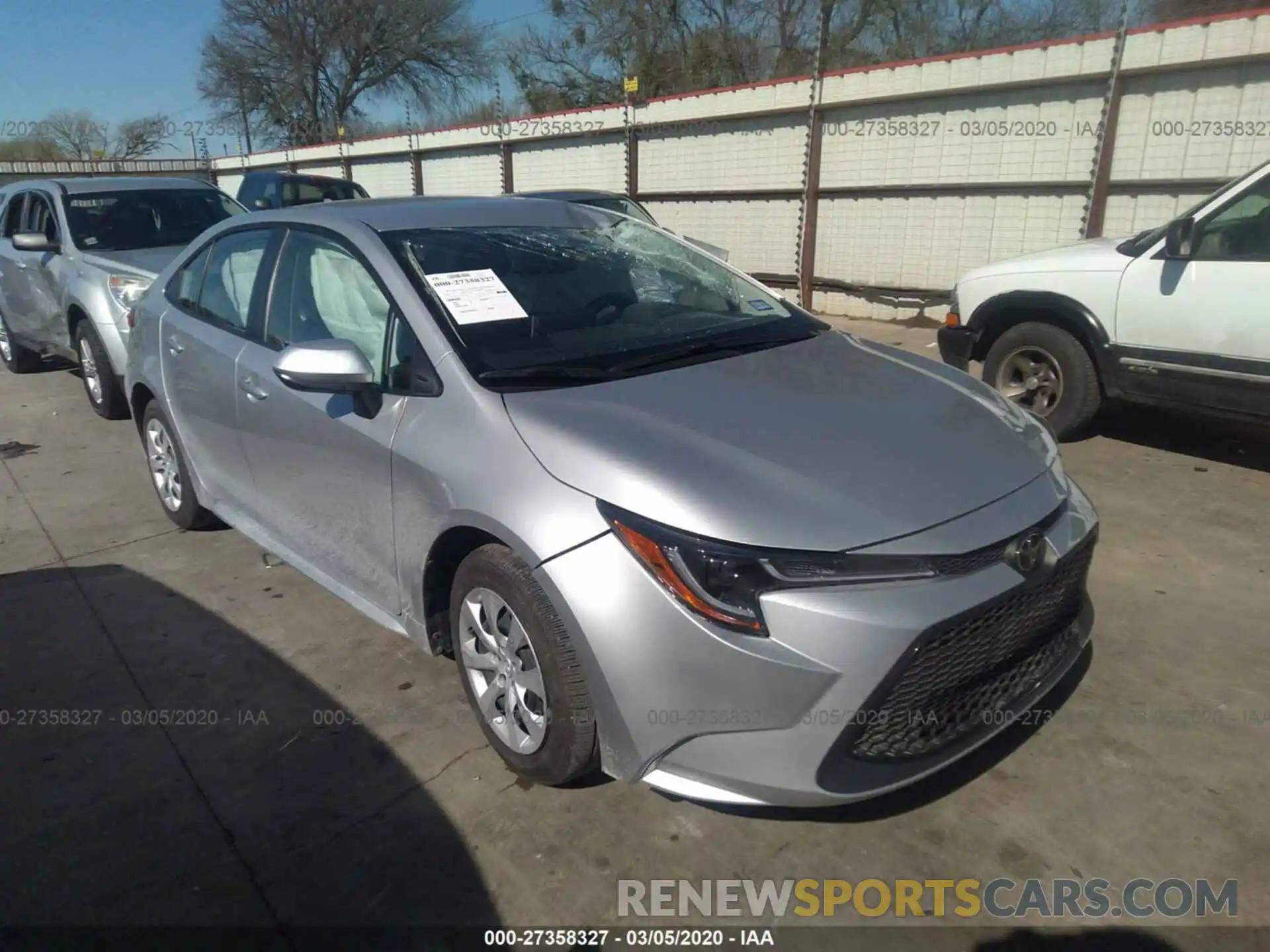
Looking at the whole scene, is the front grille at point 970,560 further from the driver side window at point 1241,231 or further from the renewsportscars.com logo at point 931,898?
the driver side window at point 1241,231

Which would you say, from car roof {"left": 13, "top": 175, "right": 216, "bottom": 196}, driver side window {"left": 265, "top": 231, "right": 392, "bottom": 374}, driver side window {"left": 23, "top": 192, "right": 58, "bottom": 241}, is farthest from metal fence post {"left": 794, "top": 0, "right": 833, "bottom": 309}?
driver side window {"left": 265, "top": 231, "right": 392, "bottom": 374}

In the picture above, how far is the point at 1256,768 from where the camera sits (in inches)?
104

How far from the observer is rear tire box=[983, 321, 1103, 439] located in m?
5.32

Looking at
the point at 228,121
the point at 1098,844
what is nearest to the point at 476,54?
the point at 228,121

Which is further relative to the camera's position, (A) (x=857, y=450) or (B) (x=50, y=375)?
(B) (x=50, y=375)

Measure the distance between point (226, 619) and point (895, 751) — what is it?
277 centimetres

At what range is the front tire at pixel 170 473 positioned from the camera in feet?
14.0

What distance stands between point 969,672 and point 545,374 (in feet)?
4.72

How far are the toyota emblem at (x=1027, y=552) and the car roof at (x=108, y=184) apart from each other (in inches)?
293

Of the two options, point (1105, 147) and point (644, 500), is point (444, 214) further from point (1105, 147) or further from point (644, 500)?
point (1105, 147)

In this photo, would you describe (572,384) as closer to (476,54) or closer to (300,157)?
(300,157)

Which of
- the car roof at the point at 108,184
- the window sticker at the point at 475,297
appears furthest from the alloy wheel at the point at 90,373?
the window sticker at the point at 475,297

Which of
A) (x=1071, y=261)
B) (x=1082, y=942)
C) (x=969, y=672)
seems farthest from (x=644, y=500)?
(x=1071, y=261)

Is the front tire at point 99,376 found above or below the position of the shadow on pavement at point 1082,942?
above
